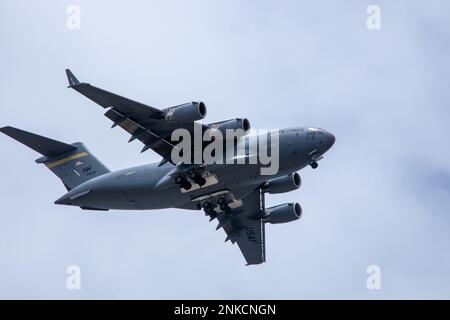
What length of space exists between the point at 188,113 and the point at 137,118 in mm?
1959

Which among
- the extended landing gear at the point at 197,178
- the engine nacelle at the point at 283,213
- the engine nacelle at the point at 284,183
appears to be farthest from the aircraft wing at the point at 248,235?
the extended landing gear at the point at 197,178

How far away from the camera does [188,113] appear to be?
3528cm

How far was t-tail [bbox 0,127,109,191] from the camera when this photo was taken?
135 feet

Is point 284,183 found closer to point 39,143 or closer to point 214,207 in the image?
point 214,207

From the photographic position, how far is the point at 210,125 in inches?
1457

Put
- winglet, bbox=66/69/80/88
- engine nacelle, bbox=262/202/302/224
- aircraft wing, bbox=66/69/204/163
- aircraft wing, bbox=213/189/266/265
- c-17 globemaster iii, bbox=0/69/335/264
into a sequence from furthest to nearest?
aircraft wing, bbox=213/189/266/265, engine nacelle, bbox=262/202/302/224, c-17 globemaster iii, bbox=0/69/335/264, aircraft wing, bbox=66/69/204/163, winglet, bbox=66/69/80/88

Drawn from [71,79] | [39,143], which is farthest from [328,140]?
[39,143]

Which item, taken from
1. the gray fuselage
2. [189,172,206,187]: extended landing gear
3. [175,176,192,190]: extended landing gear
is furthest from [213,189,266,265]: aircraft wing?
[189,172,206,187]: extended landing gear

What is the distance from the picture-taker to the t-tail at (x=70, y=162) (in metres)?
41.2

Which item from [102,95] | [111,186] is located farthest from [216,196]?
[102,95]

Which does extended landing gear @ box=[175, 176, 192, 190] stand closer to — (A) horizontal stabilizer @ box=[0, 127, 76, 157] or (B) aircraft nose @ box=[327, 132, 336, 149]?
(B) aircraft nose @ box=[327, 132, 336, 149]

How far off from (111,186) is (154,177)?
180cm

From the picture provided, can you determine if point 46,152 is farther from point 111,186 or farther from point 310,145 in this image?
point 310,145

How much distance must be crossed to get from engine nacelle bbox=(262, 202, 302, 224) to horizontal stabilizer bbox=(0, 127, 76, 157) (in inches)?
339
